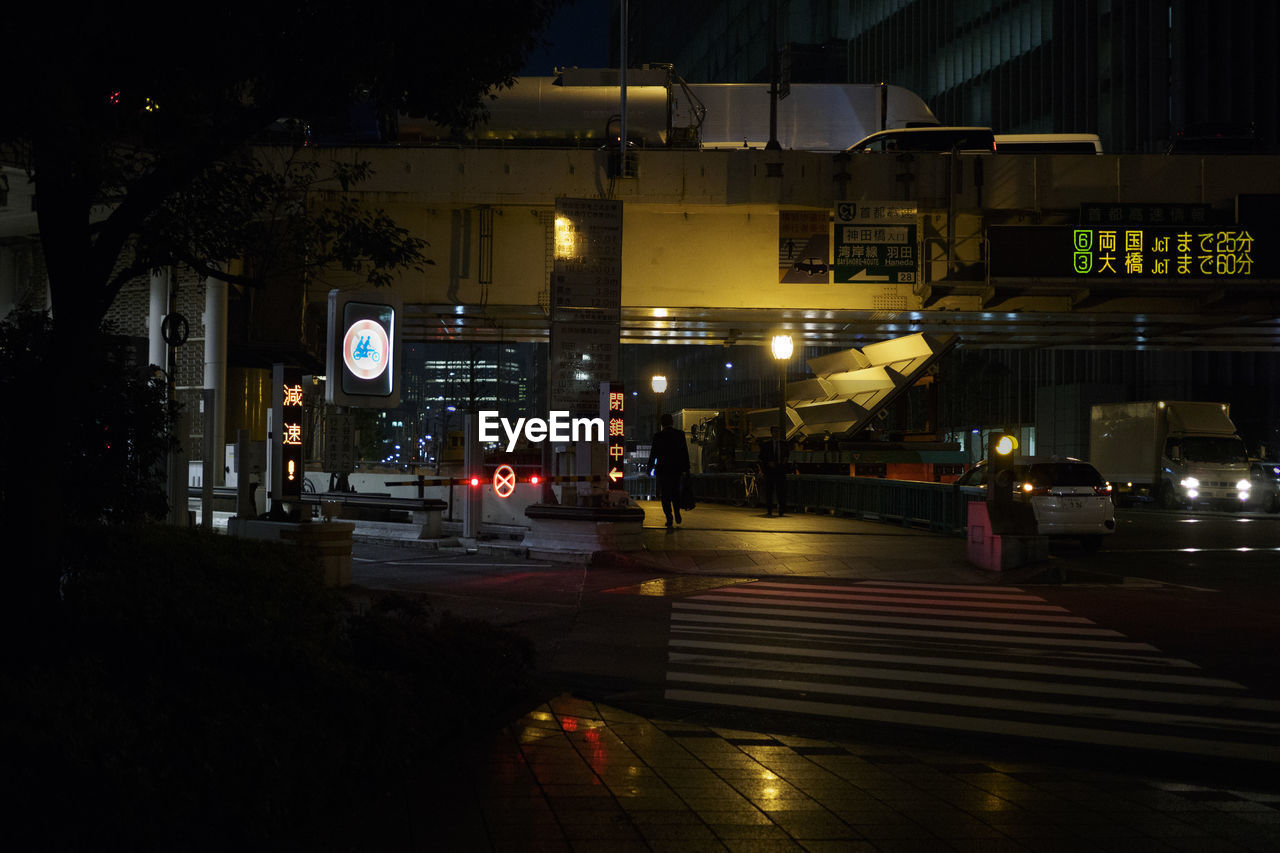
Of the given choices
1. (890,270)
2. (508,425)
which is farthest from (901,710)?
(890,270)

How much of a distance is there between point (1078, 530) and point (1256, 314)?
11525 millimetres

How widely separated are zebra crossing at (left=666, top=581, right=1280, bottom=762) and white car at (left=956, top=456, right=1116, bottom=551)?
21.8 ft

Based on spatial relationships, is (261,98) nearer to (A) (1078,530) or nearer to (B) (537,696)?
(B) (537,696)

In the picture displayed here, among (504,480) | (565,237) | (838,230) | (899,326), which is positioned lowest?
(504,480)

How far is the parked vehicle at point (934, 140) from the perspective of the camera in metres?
26.4

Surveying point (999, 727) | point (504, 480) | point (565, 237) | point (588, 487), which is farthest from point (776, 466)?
point (999, 727)

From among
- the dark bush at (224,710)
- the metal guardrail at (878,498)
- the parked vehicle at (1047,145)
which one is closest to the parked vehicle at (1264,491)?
the parked vehicle at (1047,145)

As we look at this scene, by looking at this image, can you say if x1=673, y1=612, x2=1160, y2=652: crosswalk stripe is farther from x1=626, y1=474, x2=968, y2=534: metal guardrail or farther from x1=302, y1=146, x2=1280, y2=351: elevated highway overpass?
x1=302, y1=146, x2=1280, y2=351: elevated highway overpass

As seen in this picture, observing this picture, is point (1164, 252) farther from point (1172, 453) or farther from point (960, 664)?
point (960, 664)

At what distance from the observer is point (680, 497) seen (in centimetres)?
2205

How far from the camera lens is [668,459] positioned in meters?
21.1

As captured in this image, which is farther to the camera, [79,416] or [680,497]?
[680,497]

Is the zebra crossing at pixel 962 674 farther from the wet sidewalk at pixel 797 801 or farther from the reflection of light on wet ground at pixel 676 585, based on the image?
the wet sidewalk at pixel 797 801

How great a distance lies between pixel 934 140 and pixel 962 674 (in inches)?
769
